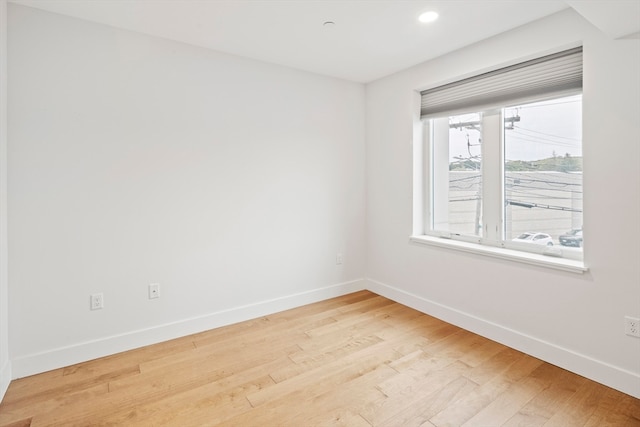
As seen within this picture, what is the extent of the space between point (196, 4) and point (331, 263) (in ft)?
8.73

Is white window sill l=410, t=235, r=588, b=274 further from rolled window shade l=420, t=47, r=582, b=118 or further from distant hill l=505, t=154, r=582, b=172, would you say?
rolled window shade l=420, t=47, r=582, b=118

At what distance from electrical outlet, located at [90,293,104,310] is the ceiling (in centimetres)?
199

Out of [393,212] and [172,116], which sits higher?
[172,116]

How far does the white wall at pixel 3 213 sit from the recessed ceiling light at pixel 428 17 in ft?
8.74

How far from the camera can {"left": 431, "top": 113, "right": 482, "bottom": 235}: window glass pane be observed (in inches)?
122

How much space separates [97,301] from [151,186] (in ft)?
3.08

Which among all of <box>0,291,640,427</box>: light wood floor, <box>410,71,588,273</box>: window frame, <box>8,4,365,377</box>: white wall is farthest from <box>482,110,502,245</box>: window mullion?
<box>8,4,365,377</box>: white wall

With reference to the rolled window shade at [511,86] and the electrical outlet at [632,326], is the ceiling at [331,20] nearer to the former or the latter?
the rolled window shade at [511,86]

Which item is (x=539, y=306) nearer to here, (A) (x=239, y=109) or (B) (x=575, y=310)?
(B) (x=575, y=310)

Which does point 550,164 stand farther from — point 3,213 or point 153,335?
point 3,213

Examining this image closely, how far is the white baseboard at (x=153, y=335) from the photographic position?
2.35m

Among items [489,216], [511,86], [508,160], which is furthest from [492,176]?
[511,86]

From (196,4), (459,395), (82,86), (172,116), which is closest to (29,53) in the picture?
(82,86)

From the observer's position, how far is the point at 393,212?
3.73 meters
